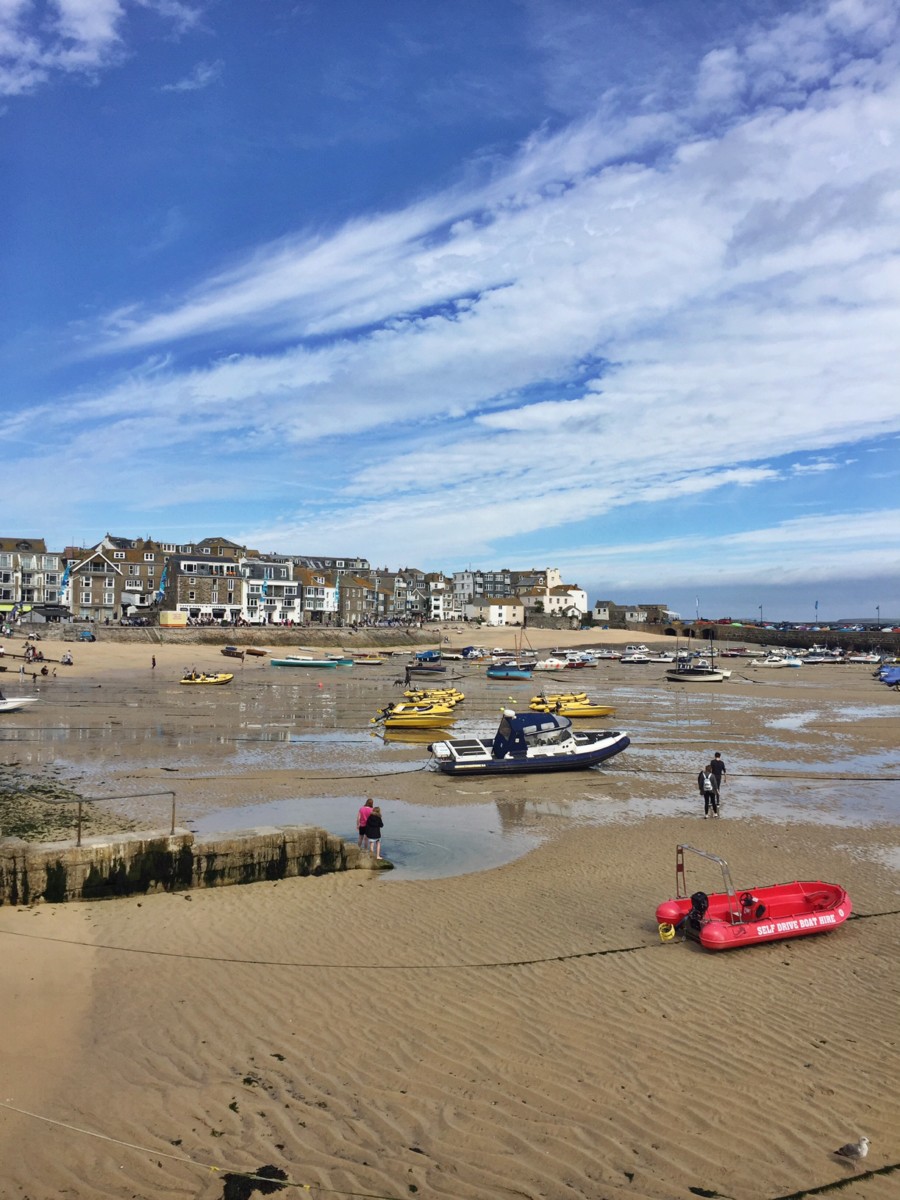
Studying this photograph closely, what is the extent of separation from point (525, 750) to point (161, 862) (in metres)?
14.5

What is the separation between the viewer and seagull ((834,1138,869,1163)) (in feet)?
20.7

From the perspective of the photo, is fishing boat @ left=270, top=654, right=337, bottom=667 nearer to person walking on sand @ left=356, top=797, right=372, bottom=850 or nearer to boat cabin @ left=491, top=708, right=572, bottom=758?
boat cabin @ left=491, top=708, right=572, bottom=758

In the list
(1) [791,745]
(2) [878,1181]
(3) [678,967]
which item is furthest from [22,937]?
(1) [791,745]

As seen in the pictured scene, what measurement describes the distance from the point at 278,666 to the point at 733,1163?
219ft

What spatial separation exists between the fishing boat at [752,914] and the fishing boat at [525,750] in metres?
13.0

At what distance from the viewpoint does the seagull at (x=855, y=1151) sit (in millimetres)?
6324

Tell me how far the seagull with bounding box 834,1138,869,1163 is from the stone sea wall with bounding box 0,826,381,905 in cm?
947

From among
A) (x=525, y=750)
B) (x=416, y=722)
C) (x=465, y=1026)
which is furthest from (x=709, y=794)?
(x=416, y=722)

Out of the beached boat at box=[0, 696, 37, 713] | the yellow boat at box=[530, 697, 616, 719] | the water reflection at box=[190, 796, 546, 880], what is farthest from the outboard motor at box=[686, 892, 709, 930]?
the beached boat at box=[0, 696, 37, 713]

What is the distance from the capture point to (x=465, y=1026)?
8.41 metres

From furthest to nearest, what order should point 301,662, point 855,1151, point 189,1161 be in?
point 301,662 < point 855,1151 < point 189,1161

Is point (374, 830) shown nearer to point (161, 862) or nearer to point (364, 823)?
point (364, 823)

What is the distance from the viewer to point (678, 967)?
10203mm

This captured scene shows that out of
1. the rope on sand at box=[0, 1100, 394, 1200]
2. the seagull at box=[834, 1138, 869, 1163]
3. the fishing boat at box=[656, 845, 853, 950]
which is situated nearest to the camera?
the rope on sand at box=[0, 1100, 394, 1200]
